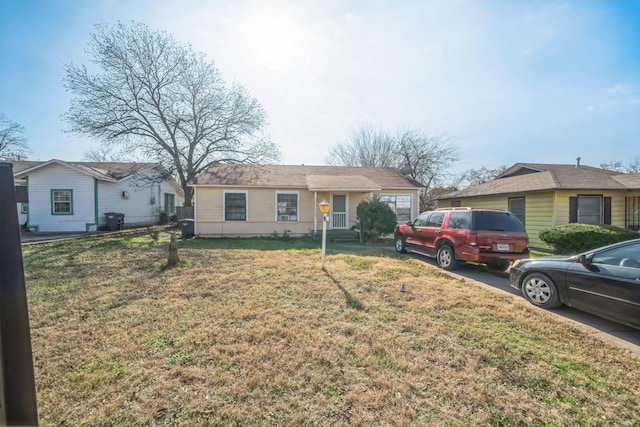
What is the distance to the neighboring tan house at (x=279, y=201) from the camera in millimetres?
13797

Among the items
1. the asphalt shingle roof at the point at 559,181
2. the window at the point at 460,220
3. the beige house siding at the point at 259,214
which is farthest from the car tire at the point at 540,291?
the beige house siding at the point at 259,214

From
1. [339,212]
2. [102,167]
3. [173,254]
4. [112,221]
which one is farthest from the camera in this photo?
[102,167]

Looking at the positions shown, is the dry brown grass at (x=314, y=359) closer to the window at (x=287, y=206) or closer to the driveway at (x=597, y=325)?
the driveway at (x=597, y=325)

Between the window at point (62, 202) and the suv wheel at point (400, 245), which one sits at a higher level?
the window at point (62, 202)

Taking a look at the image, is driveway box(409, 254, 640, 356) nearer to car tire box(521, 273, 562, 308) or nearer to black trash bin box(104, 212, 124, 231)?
car tire box(521, 273, 562, 308)

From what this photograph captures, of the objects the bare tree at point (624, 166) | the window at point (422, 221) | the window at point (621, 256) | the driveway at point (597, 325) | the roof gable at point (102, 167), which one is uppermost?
the bare tree at point (624, 166)

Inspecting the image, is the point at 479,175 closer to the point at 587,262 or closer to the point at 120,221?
the point at 587,262

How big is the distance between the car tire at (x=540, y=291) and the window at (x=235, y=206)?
11967mm

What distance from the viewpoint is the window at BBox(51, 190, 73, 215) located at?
50.1ft

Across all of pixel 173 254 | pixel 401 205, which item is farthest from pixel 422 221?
pixel 173 254

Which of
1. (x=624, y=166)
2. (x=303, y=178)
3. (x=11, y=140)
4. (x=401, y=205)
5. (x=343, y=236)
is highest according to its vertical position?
(x=11, y=140)

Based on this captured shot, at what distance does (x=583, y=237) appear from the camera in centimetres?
875

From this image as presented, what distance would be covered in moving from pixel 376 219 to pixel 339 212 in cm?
278

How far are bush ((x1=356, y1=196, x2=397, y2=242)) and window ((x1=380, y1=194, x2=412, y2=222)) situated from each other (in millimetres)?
2824
